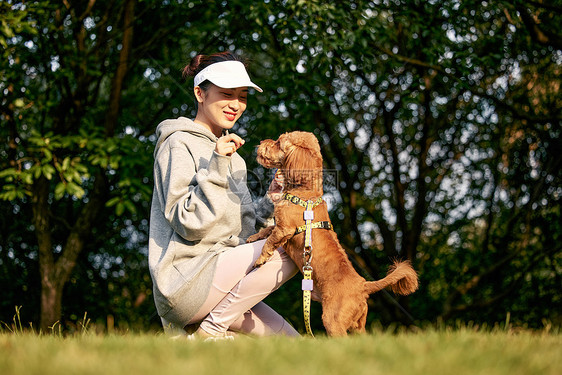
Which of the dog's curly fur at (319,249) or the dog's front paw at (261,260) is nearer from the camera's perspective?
the dog's curly fur at (319,249)

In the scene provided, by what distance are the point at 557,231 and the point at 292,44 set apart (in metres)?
5.28

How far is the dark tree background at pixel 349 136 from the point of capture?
22.2 ft

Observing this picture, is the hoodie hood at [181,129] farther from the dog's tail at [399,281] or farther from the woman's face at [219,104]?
the dog's tail at [399,281]

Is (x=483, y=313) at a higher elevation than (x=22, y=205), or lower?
lower

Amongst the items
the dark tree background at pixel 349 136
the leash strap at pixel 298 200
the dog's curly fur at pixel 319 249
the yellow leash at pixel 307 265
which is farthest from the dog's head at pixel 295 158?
the dark tree background at pixel 349 136

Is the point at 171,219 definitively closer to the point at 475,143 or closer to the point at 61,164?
the point at 61,164

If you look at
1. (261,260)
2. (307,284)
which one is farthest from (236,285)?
(307,284)

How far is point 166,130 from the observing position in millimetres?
3605

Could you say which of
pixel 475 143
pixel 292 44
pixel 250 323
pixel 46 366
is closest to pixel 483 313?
pixel 475 143

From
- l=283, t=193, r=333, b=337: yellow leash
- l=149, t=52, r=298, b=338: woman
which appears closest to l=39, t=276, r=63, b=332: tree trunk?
l=149, t=52, r=298, b=338: woman

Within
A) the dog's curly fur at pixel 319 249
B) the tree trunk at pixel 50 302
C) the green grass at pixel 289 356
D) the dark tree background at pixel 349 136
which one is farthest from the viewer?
the tree trunk at pixel 50 302

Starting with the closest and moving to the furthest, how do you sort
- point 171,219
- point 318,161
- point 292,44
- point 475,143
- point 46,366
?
point 46,366 < point 171,219 < point 318,161 < point 292,44 < point 475,143

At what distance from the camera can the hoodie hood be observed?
3.60 meters

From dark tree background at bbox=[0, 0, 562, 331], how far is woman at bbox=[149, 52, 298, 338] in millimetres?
2587
